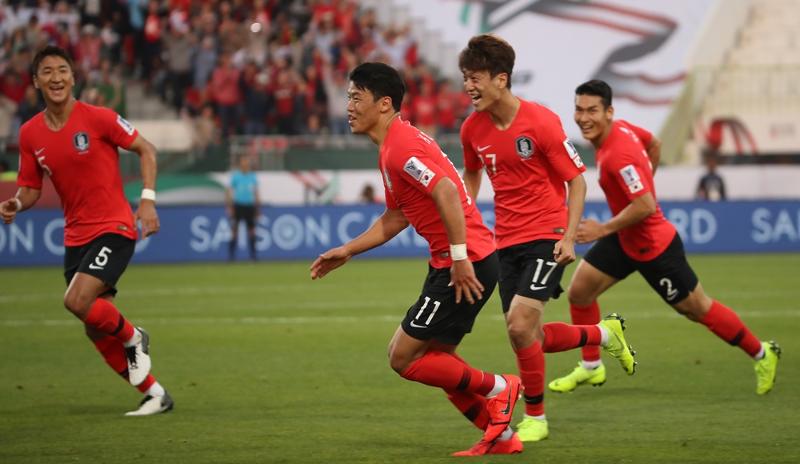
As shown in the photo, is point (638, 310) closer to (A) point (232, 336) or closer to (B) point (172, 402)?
(A) point (232, 336)

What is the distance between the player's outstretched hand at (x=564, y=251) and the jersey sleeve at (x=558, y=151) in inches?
18.2

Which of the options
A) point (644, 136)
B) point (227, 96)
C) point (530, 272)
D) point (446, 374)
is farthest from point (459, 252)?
point (227, 96)

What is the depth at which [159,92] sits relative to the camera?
27.9 m

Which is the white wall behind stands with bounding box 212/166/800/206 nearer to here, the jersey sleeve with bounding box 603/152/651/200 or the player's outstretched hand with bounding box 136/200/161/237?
the jersey sleeve with bounding box 603/152/651/200

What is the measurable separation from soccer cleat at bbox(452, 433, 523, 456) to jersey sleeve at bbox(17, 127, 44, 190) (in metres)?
3.89

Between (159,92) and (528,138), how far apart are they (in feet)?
68.5

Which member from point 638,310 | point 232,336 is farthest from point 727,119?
point 232,336

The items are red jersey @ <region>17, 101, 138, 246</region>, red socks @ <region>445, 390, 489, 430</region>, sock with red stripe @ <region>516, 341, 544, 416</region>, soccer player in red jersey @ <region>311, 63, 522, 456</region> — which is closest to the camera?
soccer player in red jersey @ <region>311, 63, 522, 456</region>

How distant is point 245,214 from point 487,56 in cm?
1647

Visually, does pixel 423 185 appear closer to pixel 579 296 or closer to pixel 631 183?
pixel 631 183

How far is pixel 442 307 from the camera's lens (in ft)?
23.1

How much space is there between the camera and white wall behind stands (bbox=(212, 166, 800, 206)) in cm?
2581

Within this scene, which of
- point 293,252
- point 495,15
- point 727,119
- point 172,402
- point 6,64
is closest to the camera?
point 172,402

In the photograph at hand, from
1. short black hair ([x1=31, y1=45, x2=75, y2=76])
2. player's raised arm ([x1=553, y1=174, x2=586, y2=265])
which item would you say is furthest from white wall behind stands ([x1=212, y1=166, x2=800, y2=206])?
player's raised arm ([x1=553, y1=174, x2=586, y2=265])
